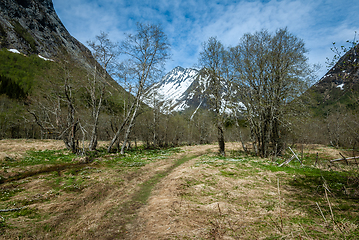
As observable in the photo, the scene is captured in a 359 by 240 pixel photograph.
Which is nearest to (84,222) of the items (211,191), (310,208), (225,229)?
(225,229)

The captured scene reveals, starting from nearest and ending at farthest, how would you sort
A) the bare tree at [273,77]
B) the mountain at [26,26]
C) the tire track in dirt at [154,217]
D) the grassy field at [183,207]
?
the grassy field at [183,207], the tire track in dirt at [154,217], the bare tree at [273,77], the mountain at [26,26]

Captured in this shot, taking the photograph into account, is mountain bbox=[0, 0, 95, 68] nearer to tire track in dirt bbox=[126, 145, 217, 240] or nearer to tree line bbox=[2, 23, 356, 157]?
tree line bbox=[2, 23, 356, 157]

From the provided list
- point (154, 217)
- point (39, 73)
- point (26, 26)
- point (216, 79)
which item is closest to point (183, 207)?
point (154, 217)

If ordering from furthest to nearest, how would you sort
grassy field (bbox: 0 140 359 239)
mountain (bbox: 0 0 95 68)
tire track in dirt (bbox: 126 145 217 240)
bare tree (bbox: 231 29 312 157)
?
mountain (bbox: 0 0 95 68) < bare tree (bbox: 231 29 312 157) < tire track in dirt (bbox: 126 145 217 240) < grassy field (bbox: 0 140 359 239)

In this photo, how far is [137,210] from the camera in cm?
539

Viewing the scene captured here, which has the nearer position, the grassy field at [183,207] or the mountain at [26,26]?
the grassy field at [183,207]

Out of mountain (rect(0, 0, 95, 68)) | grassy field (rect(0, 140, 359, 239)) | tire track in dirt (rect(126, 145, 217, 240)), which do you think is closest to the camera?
grassy field (rect(0, 140, 359, 239))

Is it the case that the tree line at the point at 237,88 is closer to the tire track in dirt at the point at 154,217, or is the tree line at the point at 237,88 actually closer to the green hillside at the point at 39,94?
the green hillside at the point at 39,94

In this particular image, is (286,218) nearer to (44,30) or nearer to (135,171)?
(135,171)

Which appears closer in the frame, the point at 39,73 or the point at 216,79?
the point at 216,79

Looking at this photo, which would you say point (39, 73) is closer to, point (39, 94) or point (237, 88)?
point (39, 94)

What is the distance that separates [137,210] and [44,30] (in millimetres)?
180620

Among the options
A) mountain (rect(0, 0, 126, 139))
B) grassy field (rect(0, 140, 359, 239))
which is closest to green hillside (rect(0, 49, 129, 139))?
mountain (rect(0, 0, 126, 139))

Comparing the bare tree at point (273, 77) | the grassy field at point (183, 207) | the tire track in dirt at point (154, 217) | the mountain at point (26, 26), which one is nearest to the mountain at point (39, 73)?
the mountain at point (26, 26)
